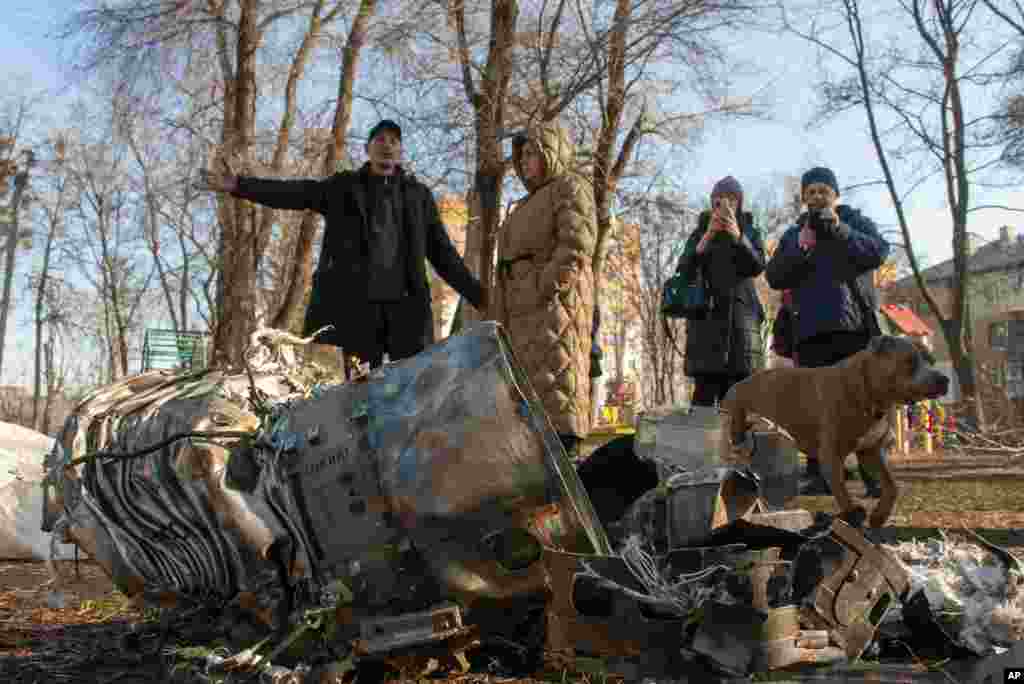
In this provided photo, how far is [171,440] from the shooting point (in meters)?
2.38

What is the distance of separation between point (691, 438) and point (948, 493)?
15.2ft

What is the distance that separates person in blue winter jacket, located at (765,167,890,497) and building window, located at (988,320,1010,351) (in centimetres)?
4570

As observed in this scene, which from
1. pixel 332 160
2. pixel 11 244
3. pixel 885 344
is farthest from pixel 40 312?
pixel 885 344

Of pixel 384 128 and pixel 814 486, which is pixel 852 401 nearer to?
pixel 814 486

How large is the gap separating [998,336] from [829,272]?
48.1 meters

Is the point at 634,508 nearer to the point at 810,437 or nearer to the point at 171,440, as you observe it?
the point at 171,440

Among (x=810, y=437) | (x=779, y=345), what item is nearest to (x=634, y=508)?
(x=810, y=437)

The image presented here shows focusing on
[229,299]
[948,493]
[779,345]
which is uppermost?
[229,299]

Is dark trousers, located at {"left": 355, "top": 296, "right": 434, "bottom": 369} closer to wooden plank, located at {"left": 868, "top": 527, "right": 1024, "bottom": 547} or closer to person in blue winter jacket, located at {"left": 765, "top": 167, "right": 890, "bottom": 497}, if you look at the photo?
person in blue winter jacket, located at {"left": 765, "top": 167, "right": 890, "bottom": 497}

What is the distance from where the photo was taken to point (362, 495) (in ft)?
7.01

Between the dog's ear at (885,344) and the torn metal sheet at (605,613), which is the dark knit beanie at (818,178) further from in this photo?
the torn metal sheet at (605,613)

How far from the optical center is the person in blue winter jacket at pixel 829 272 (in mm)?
5480

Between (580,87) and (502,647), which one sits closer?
(502,647)

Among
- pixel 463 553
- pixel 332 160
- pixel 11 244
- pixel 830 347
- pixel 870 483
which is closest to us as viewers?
pixel 463 553
